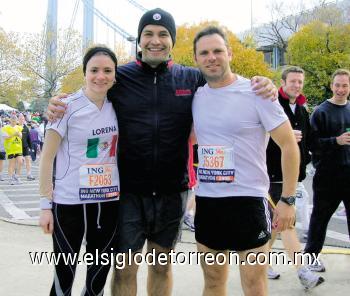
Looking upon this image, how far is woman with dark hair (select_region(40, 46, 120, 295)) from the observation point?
2.93m

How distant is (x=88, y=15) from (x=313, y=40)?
73645 millimetres

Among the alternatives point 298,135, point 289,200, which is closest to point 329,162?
point 298,135

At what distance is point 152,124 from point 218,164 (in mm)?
530

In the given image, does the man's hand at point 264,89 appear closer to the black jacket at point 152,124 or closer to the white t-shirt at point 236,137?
the white t-shirt at point 236,137

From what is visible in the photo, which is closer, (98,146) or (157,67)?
(98,146)

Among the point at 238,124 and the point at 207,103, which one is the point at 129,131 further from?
the point at 238,124

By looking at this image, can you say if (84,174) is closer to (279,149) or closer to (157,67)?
(157,67)

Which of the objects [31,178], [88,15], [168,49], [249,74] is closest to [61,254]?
[168,49]

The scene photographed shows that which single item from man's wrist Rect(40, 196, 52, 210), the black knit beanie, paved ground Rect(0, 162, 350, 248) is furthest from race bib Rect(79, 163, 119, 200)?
paved ground Rect(0, 162, 350, 248)

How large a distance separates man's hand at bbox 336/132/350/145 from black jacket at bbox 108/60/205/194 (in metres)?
1.82

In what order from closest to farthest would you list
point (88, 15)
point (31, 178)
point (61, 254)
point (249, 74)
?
point (61, 254) → point (31, 178) → point (249, 74) → point (88, 15)

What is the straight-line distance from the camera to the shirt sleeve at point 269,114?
276 centimetres

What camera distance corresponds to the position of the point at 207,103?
9.53 ft

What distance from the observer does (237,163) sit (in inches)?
111
